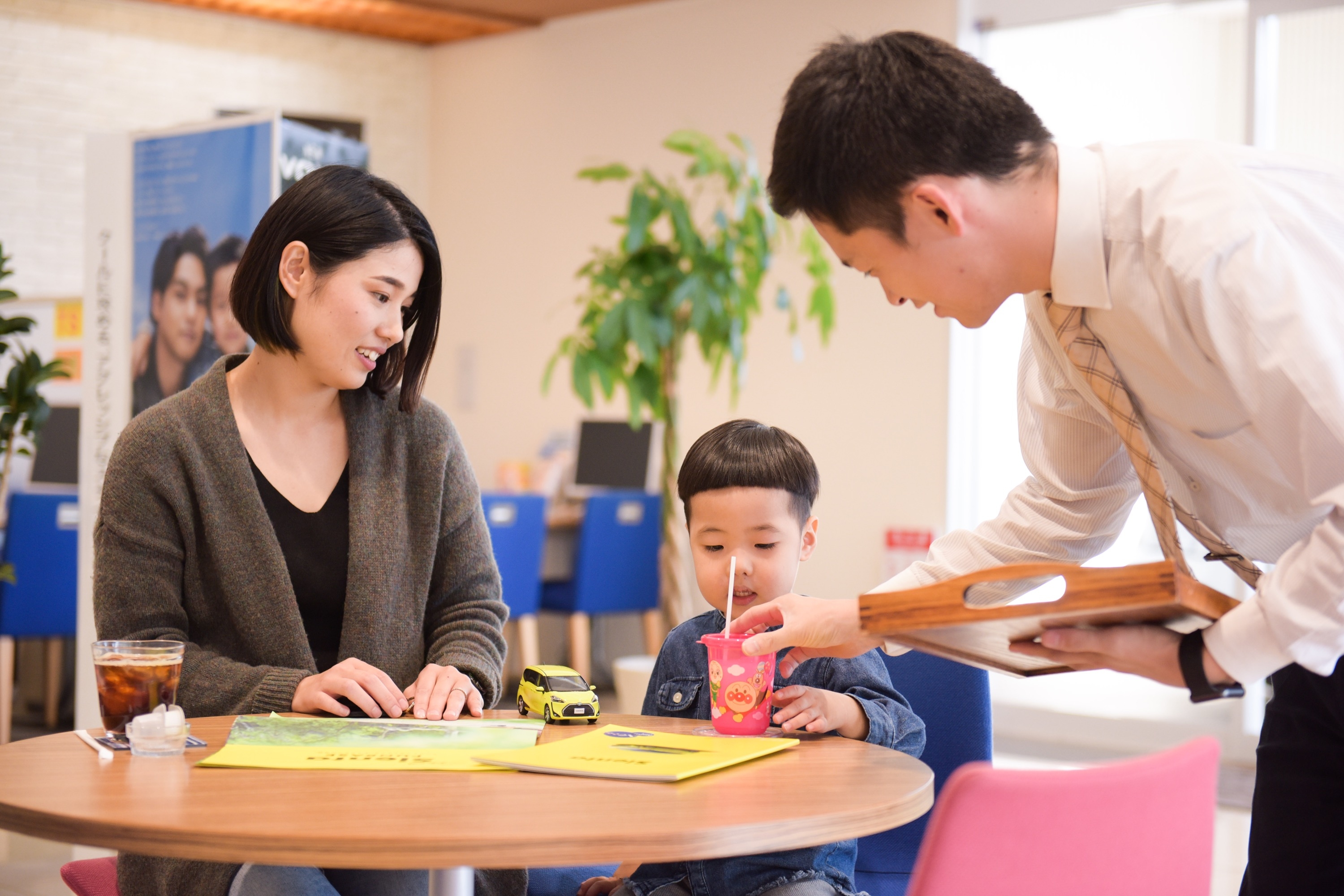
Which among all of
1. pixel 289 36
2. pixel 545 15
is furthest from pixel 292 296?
pixel 289 36

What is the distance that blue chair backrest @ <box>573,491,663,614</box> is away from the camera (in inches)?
231

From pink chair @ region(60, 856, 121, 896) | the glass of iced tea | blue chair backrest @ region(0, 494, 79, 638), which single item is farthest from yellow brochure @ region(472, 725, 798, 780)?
blue chair backrest @ region(0, 494, 79, 638)

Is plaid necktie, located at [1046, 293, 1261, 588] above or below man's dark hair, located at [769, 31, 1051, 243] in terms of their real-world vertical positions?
below

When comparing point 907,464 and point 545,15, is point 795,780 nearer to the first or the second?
point 907,464

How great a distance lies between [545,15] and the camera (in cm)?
747

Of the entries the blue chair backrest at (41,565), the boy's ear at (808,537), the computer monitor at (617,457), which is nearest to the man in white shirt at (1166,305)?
the boy's ear at (808,537)

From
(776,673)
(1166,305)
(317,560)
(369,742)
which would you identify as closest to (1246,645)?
(1166,305)

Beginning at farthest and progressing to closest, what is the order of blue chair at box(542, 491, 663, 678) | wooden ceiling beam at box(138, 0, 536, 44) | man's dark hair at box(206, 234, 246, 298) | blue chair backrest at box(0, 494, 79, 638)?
wooden ceiling beam at box(138, 0, 536, 44), blue chair at box(542, 491, 663, 678), blue chair backrest at box(0, 494, 79, 638), man's dark hair at box(206, 234, 246, 298)

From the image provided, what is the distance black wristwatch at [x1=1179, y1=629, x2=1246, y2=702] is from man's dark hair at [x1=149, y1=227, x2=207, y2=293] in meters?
3.26

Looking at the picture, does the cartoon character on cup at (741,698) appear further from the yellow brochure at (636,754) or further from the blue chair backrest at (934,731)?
the blue chair backrest at (934,731)

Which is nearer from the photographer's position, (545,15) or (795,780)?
(795,780)

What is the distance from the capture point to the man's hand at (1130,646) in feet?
4.19

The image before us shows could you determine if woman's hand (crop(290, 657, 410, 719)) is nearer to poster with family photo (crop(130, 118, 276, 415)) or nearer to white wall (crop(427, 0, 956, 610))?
poster with family photo (crop(130, 118, 276, 415))

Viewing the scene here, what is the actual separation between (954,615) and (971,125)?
18.8 inches
